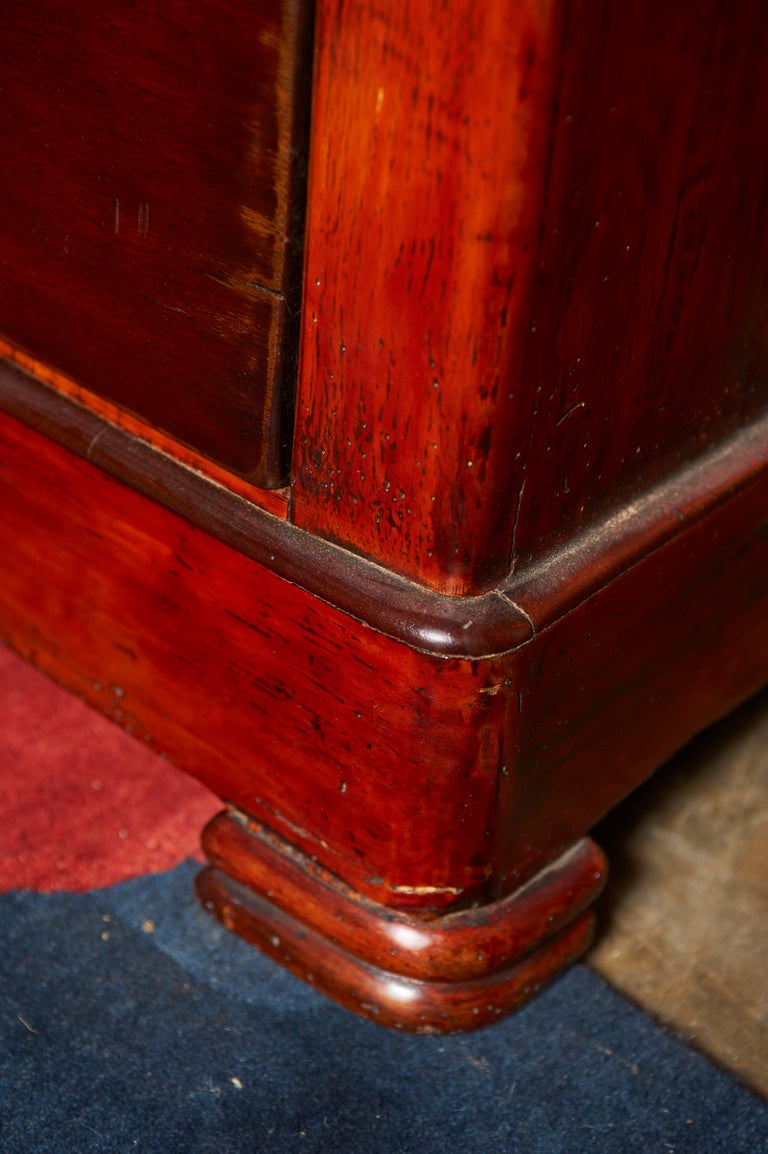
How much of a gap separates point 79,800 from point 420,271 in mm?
537

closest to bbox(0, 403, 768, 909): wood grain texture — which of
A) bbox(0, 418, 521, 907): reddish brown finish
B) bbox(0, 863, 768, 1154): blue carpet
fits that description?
bbox(0, 418, 521, 907): reddish brown finish

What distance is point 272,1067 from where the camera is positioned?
84 cm

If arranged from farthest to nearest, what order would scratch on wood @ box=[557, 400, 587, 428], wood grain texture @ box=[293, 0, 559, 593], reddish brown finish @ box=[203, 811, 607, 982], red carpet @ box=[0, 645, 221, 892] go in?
red carpet @ box=[0, 645, 221, 892], reddish brown finish @ box=[203, 811, 607, 982], scratch on wood @ box=[557, 400, 587, 428], wood grain texture @ box=[293, 0, 559, 593]

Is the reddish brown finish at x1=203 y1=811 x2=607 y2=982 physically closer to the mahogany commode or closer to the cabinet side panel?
the mahogany commode

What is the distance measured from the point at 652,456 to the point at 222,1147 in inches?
18.4

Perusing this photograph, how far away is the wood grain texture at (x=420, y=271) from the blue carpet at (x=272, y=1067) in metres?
0.32

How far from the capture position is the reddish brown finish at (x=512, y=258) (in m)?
0.60

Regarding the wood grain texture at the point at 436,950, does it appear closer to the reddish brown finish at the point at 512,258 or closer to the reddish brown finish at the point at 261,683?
the reddish brown finish at the point at 261,683

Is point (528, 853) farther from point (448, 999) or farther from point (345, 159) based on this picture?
point (345, 159)

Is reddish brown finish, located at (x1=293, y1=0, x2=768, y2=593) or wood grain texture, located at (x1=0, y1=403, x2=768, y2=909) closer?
reddish brown finish, located at (x1=293, y1=0, x2=768, y2=593)

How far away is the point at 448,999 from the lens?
847 millimetres

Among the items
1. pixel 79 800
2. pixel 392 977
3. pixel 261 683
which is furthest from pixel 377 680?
pixel 79 800

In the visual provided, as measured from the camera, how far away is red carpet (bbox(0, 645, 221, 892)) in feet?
3.18

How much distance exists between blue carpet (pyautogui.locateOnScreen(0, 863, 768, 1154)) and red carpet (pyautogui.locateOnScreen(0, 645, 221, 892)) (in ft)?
0.12
